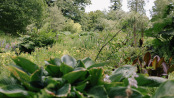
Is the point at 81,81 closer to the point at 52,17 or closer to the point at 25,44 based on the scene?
the point at 25,44

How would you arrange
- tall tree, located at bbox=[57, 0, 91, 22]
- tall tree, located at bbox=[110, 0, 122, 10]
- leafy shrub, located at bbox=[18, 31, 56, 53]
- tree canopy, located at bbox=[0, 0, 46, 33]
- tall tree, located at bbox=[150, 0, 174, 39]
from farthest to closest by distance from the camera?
tall tree, located at bbox=[110, 0, 122, 10], tall tree, located at bbox=[57, 0, 91, 22], tree canopy, located at bbox=[0, 0, 46, 33], leafy shrub, located at bbox=[18, 31, 56, 53], tall tree, located at bbox=[150, 0, 174, 39]

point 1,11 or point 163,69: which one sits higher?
point 1,11

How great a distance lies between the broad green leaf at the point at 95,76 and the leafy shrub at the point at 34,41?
5.24 m

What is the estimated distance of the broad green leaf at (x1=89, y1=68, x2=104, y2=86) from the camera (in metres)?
1.00

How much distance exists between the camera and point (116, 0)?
3694 centimetres

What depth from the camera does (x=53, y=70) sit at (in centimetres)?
108

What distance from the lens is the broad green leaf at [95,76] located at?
3.29 ft

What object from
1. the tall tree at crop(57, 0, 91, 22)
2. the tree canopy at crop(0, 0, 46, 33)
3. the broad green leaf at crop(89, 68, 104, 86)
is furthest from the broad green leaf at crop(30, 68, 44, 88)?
the tall tree at crop(57, 0, 91, 22)

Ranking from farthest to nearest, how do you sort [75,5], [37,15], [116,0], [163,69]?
[116,0] → [75,5] → [37,15] → [163,69]

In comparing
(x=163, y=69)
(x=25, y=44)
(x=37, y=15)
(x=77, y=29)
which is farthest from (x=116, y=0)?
(x=163, y=69)

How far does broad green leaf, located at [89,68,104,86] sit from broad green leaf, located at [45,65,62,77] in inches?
9.7

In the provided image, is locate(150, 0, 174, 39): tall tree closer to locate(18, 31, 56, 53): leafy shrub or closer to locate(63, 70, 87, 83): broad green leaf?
locate(63, 70, 87, 83): broad green leaf

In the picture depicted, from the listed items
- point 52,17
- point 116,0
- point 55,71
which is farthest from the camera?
point 116,0

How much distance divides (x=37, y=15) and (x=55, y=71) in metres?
13.6
